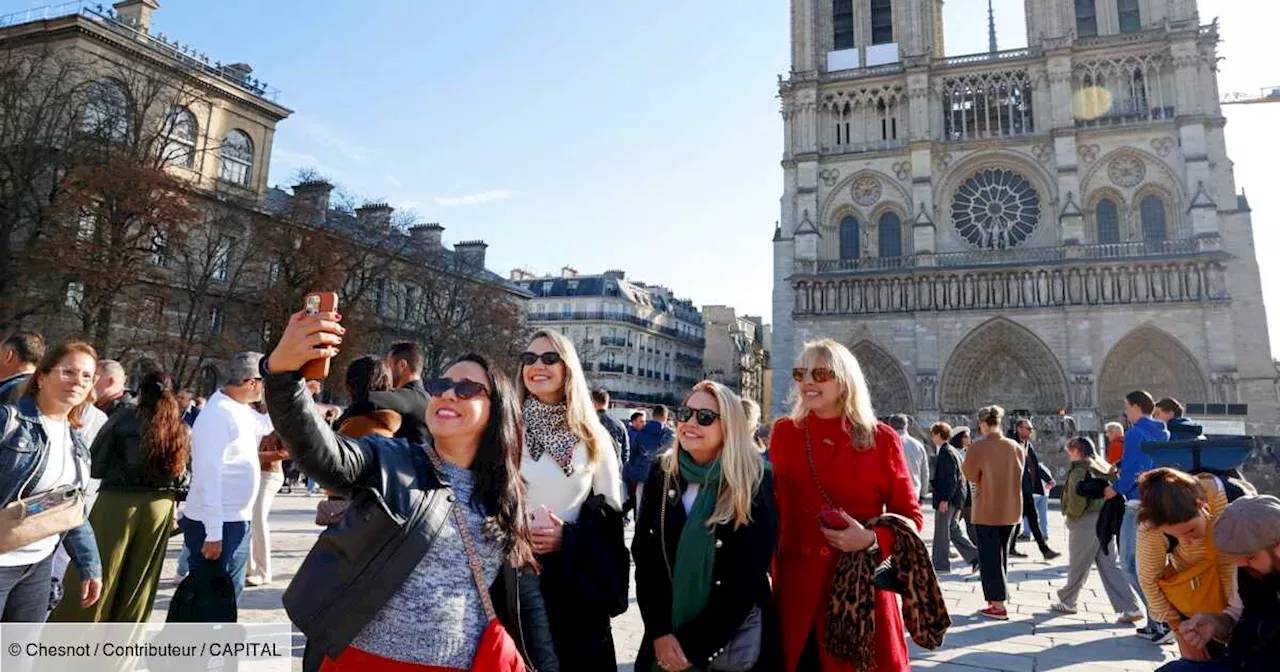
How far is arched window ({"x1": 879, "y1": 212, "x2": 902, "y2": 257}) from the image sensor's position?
31172mm

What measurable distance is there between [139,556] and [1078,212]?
1247 inches

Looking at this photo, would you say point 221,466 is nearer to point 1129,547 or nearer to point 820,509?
point 820,509

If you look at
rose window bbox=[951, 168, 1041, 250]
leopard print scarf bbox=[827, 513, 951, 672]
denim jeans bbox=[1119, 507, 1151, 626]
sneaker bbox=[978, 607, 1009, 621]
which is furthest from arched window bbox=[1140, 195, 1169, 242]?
leopard print scarf bbox=[827, 513, 951, 672]

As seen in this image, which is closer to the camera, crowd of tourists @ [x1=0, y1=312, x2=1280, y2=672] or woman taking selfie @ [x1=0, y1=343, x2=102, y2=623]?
crowd of tourists @ [x1=0, y1=312, x2=1280, y2=672]

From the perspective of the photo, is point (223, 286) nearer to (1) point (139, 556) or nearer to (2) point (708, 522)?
(1) point (139, 556)

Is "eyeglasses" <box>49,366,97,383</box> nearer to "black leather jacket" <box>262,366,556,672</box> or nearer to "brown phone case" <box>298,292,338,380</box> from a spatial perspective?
"black leather jacket" <box>262,366,556,672</box>

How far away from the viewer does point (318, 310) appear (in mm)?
1604

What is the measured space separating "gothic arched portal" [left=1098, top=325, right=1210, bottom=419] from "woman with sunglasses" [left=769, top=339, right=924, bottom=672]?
94.6 ft

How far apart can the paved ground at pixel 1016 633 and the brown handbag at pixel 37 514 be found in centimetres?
183

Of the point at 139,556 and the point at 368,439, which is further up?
the point at 368,439

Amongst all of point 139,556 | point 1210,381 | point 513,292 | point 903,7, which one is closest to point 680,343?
point 513,292

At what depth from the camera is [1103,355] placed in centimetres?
2678

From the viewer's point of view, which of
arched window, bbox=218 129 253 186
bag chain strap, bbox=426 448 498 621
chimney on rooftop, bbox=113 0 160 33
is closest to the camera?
bag chain strap, bbox=426 448 498 621

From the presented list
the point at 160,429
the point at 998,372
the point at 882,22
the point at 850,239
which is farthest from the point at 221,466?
the point at 882,22
